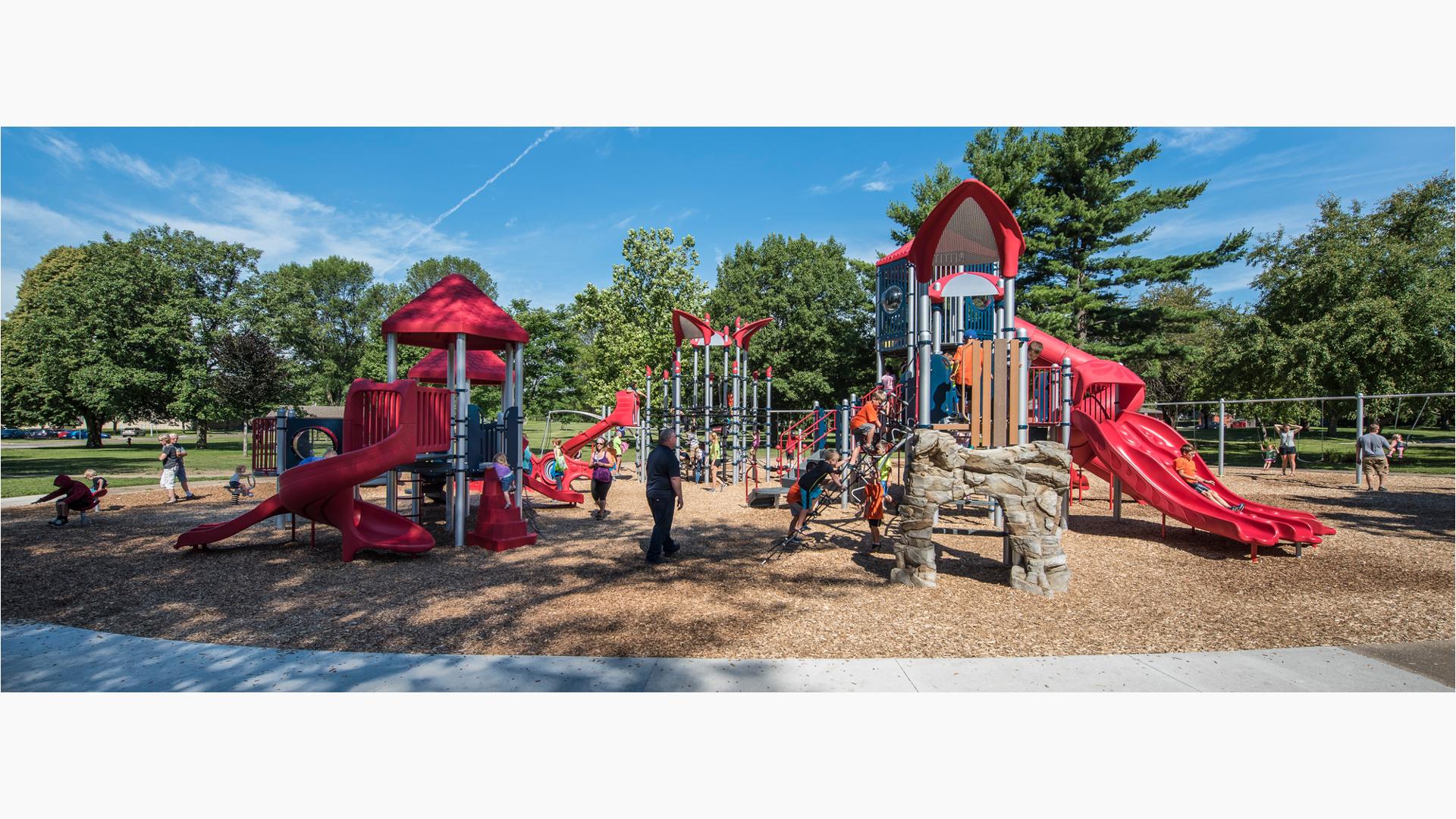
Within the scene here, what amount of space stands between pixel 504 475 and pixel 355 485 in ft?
7.80

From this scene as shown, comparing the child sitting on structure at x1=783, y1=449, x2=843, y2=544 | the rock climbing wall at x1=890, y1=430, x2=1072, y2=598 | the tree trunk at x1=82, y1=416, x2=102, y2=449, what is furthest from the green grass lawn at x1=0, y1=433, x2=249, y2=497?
the rock climbing wall at x1=890, y1=430, x2=1072, y2=598

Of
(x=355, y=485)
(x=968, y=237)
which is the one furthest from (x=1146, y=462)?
(x=355, y=485)

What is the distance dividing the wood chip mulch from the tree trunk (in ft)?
113

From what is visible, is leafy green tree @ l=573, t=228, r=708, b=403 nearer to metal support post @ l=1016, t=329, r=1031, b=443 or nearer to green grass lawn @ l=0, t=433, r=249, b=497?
green grass lawn @ l=0, t=433, r=249, b=497

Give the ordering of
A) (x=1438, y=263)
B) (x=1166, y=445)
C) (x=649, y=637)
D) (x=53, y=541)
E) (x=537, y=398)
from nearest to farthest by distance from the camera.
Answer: (x=649, y=637) → (x=53, y=541) → (x=1166, y=445) → (x=1438, y=263) → (x=537, y=398)

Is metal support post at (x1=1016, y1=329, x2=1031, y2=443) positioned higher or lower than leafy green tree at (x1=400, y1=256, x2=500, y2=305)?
lower

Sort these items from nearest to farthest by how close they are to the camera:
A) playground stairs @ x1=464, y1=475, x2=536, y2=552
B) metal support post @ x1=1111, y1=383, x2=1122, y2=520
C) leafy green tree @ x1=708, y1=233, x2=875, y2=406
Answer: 1. playground stairs @ x1=464, y1=475, x2=536, y2=552
2. metal support post @ x1=1111, y1=383, x2=1122, y2=520
3. leafy green tree @ x1=708, y1=233, x2=875, y2=406

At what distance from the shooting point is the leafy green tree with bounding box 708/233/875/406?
3497 cm

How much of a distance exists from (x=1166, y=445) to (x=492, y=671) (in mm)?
10932

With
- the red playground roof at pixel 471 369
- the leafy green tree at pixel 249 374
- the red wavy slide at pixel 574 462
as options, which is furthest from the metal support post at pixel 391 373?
the leafy green tree at pixel 249 374

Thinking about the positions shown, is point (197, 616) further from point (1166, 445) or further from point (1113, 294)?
point (1113, 294)

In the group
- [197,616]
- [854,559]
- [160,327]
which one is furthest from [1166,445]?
[160,327]

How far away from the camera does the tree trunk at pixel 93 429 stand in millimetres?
35906

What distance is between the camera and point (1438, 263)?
25297 millimetres
